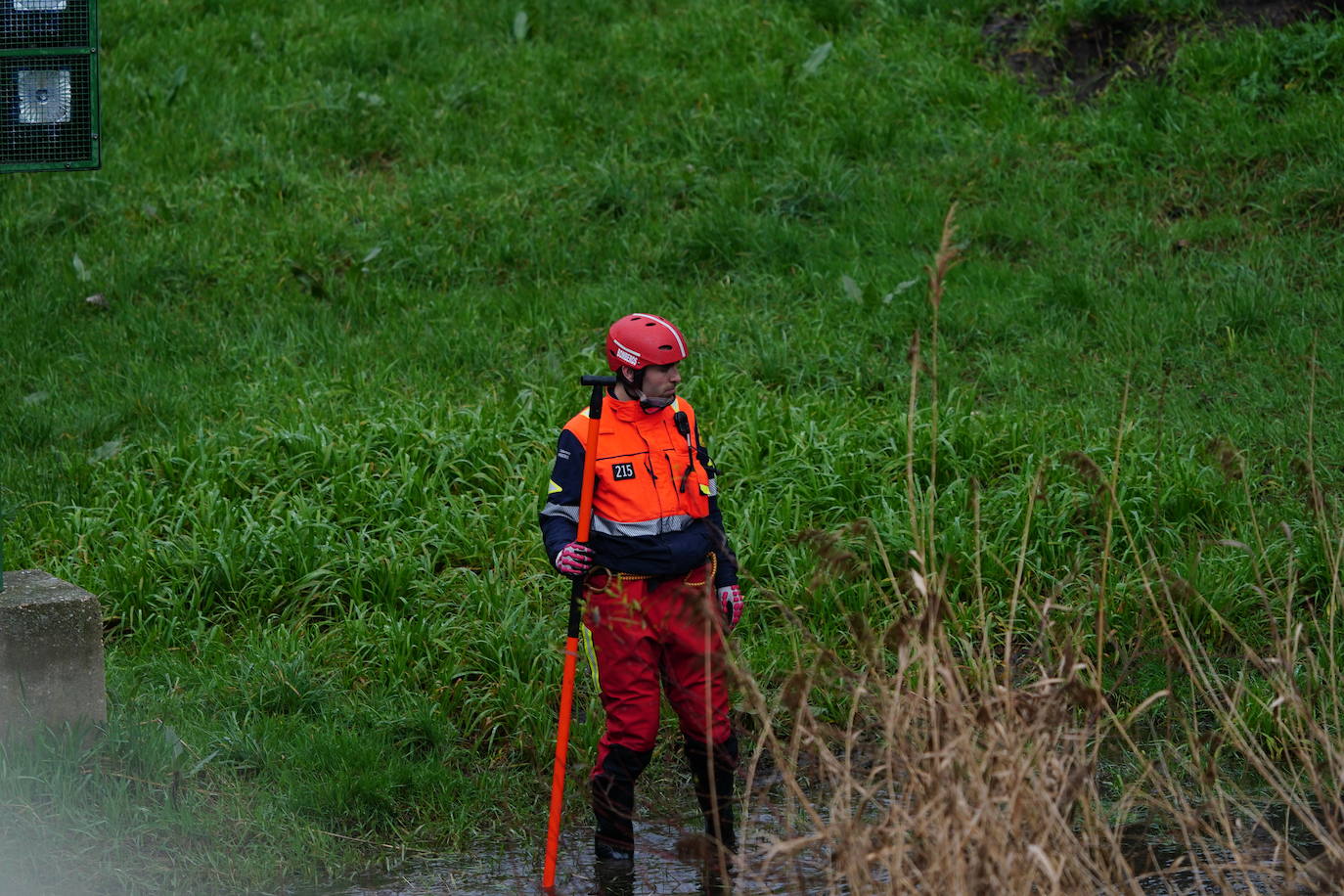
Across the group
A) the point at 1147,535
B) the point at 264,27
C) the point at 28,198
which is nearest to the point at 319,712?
the point at 1147,535

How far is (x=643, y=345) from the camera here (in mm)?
4820

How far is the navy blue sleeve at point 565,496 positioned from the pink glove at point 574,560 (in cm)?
13

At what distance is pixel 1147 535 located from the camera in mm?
6746

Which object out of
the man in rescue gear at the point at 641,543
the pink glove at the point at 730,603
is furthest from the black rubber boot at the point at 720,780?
the pink glove at the point at 730,603

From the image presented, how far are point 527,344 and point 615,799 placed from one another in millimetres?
4557

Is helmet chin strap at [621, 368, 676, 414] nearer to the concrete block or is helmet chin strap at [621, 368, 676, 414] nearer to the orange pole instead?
the orange pole

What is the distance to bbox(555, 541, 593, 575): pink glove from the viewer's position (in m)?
4.76

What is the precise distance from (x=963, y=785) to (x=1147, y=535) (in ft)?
11.7

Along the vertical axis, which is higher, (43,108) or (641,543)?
(43,108)

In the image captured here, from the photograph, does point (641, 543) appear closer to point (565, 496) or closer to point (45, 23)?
point (565, 496)

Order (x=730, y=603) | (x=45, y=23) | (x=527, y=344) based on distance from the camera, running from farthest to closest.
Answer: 1. (x=527, y=344)
2. (x=45, y=23)
3. (x=730, y=603)

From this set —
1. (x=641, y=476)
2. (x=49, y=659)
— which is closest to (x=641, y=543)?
(x=641, y=476)

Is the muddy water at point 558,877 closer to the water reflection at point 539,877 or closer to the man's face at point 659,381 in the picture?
the water reflection at point 539,877

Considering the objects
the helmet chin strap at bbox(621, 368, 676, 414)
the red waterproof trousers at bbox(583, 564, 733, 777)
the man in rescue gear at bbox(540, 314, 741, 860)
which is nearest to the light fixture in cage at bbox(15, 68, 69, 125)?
the man in rescue gear at bbox(540, 314, 741, 860)
